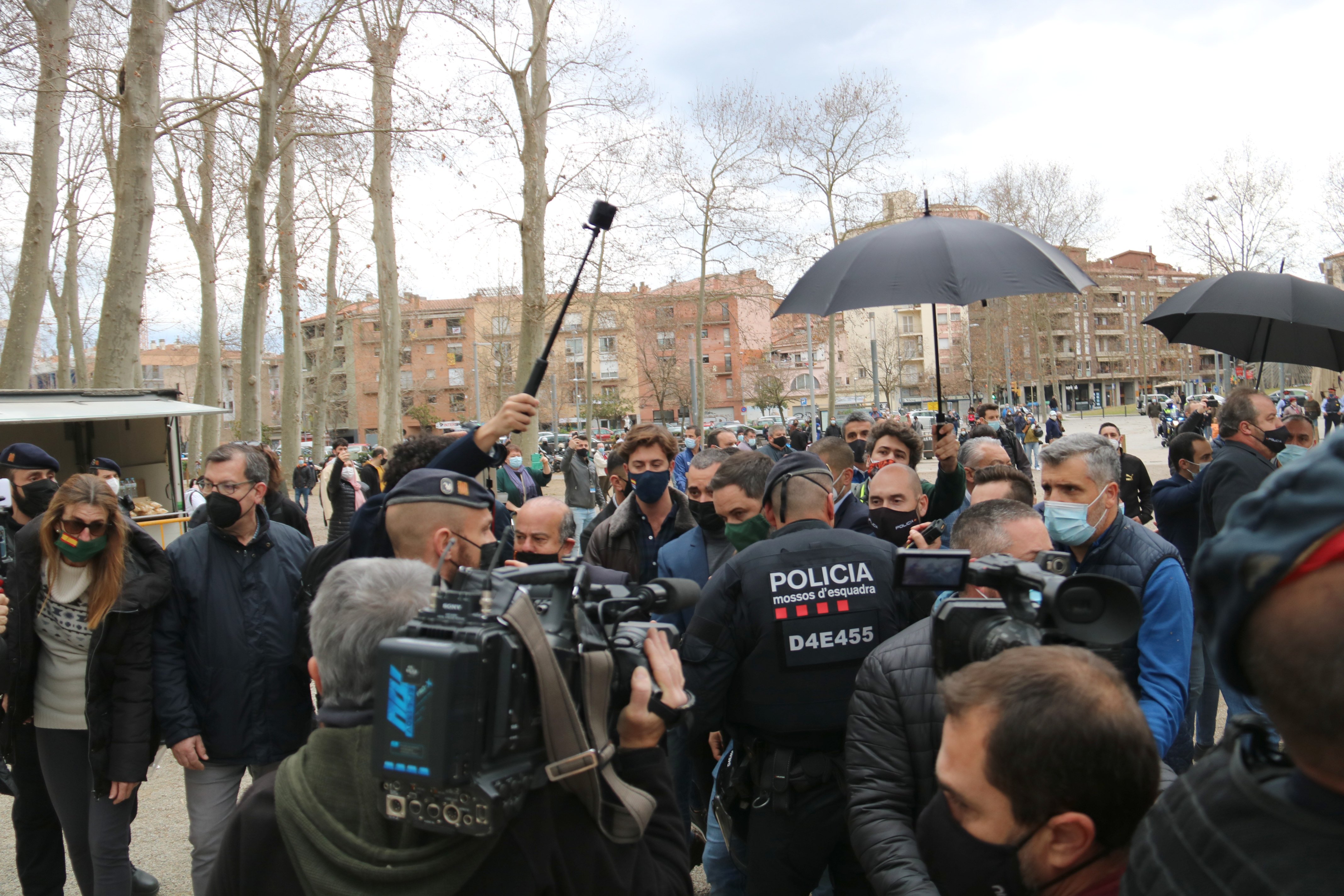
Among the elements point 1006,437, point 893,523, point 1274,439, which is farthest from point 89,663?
point 1006,437

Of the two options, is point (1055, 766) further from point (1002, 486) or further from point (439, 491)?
point (1002, 486)

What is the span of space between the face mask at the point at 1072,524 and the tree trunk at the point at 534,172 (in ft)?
46.4

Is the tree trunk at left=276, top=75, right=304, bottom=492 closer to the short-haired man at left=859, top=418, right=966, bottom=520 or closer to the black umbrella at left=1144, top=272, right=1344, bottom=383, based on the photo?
the short-haired man at left=859, top=418, right=966, bottom=520

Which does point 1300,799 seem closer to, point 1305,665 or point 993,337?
point 1305,665

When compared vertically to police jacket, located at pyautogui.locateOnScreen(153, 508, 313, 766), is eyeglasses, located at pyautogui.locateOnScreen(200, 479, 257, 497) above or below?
above

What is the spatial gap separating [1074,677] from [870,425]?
6597mm

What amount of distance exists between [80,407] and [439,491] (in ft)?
36.8

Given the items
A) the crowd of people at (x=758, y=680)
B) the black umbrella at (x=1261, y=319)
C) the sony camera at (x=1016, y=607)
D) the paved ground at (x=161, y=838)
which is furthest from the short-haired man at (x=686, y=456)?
the sony camera at (x=1016, y=607)

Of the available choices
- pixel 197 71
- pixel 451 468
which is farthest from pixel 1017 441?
pixel 197 71

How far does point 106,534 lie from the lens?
354cm

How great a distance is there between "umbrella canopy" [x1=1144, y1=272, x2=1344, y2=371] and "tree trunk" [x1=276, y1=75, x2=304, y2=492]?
16.5 m

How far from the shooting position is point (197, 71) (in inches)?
749

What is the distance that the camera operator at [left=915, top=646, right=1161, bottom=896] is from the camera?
1481 mm

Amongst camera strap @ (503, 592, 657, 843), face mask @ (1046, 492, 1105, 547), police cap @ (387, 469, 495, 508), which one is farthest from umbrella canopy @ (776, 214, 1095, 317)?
camera strap @ (503, 592, 657, 843)
